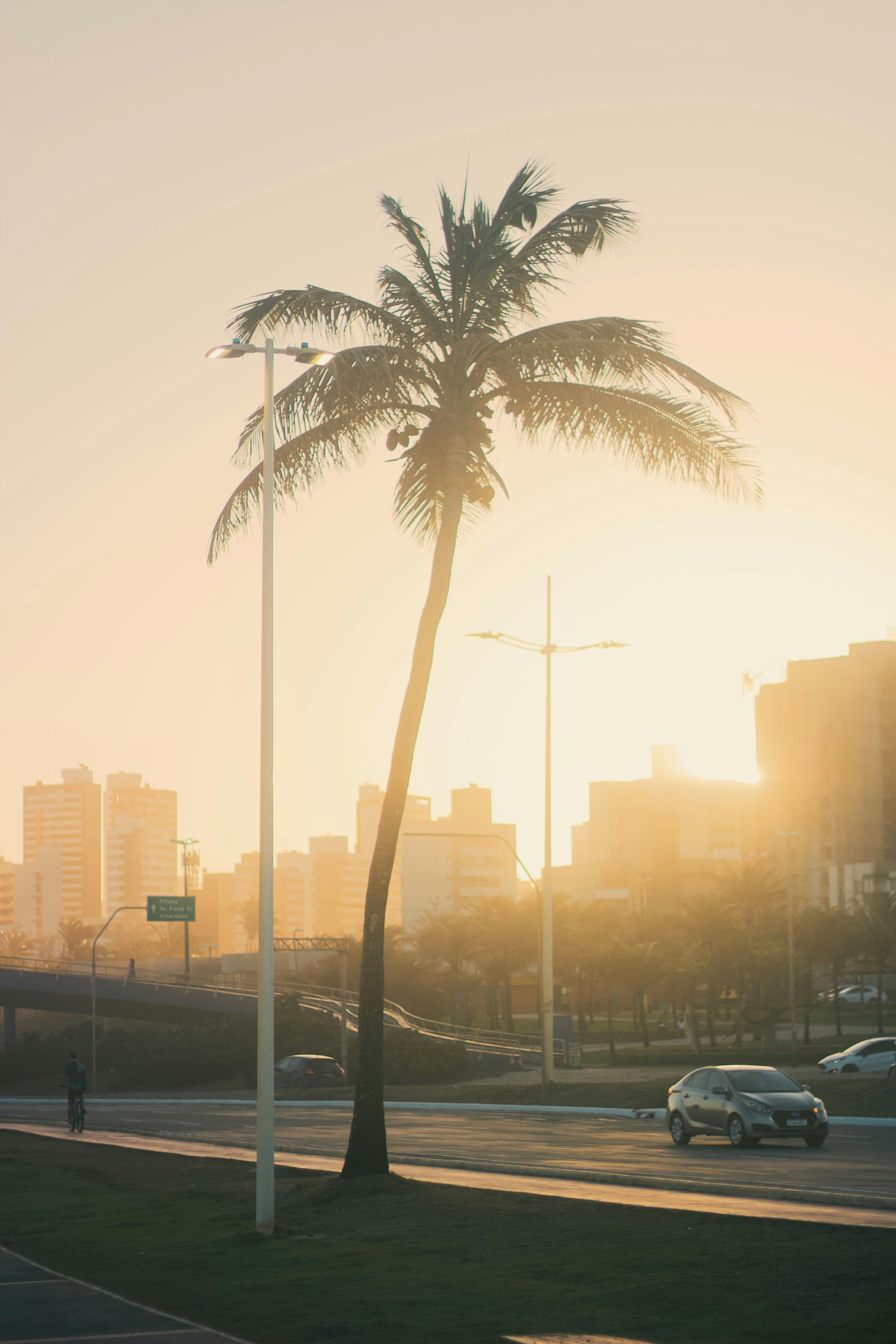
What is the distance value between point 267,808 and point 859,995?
96615 millimetres

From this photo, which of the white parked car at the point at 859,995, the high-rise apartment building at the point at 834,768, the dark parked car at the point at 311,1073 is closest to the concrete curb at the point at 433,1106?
the dark parked car at the point at 311,1073

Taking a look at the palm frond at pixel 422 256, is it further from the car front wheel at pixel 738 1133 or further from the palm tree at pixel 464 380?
the car front wheel at pixel 738 1133

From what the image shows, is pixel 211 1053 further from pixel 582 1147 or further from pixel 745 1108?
pixel 745 1108

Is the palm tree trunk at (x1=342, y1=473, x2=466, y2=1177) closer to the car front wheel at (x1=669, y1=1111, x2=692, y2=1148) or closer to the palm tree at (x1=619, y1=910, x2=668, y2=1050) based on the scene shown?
the car front wheel at (x1=669, y1=1111, x2=692, y2=1148)

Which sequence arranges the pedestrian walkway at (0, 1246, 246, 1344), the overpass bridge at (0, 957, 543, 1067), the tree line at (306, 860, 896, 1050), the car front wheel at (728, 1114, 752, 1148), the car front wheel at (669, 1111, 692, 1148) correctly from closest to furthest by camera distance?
the pedestrian walkway at (0, 1246, 246, 1344) < the car front wheel at (728, 1114, 752, 1148) < the car front wheel at (669, 1111, 692, 1148) < the tree line at (306, 860, 896, 1050) < the overpass bridge at (0, 957, 543, 1067)

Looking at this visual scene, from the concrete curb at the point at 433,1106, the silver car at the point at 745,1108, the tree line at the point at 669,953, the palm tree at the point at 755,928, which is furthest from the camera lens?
the tree line at the point at 669,953

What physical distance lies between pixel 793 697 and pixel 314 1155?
12656cm

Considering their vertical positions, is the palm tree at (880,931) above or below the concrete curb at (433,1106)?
above

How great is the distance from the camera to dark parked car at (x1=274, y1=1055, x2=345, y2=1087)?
54.3m

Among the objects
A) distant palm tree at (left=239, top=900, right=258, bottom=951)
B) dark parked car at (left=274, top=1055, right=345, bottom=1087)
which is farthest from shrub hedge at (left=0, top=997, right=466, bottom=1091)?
distant palm tree at (left=239, top=900, right=258, bottom=951)

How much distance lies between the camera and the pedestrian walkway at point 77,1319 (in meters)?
9.53

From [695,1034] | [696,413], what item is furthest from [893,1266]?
[695,1034]

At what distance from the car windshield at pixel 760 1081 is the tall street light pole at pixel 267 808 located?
11.4 meters

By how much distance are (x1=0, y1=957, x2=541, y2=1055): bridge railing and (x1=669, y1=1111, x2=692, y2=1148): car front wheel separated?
136 ft
